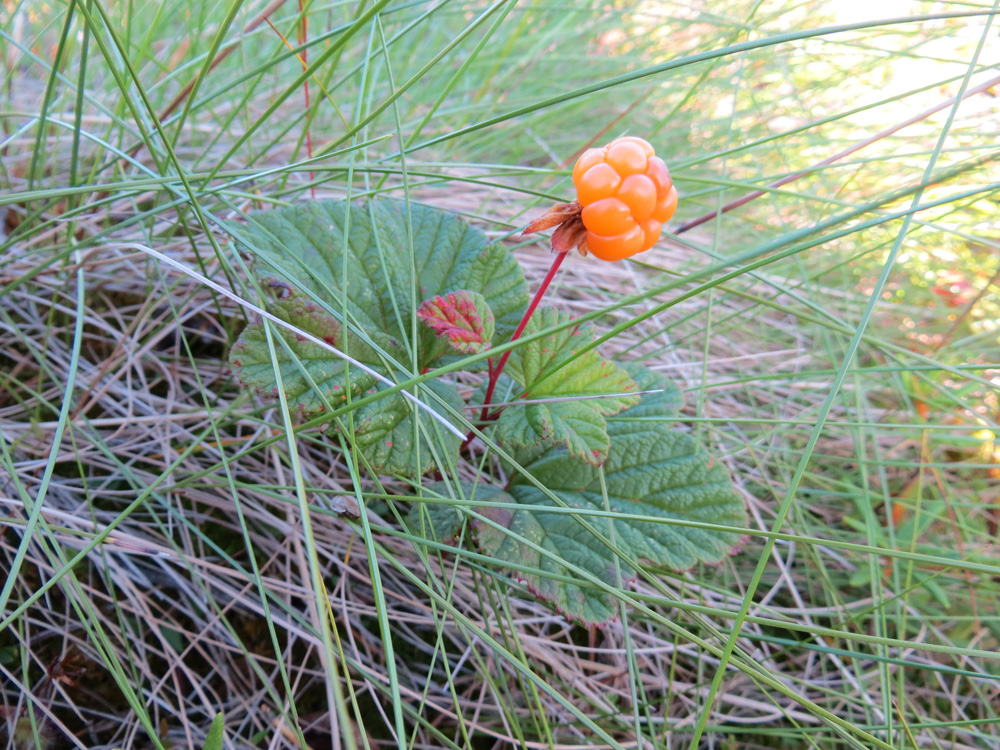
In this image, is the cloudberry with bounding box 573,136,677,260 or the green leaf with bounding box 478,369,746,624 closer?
the cloudberry with bounding box 573,136,677,260

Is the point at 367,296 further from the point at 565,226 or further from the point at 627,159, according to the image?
the point at 627,159

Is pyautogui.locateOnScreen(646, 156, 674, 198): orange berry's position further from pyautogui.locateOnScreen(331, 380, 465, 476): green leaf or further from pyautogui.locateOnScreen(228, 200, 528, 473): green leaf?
pyautogui.locateOnScreen(331, 380, 465, 476): green leaf

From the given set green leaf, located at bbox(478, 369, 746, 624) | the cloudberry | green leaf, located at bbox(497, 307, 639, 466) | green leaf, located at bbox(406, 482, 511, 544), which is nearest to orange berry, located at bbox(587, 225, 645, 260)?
the cloudberry

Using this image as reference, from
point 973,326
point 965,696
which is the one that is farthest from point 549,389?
point 973,326

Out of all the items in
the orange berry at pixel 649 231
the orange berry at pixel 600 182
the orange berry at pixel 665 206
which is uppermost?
the orange berry at pixel 600 182

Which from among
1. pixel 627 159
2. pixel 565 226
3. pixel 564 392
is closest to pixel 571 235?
pixel 565 226

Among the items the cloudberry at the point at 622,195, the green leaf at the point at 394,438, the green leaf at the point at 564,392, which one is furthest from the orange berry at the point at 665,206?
the green leaf at the point at 394,438

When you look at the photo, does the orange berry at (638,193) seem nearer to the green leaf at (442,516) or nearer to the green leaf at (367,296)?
the green leaf at (367,296)
